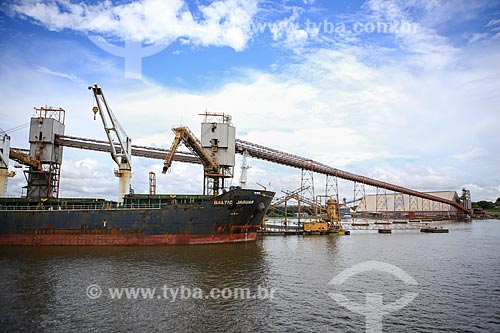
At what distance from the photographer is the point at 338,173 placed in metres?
71.3

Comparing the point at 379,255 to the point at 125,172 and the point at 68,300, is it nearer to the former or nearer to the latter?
the point at 68,300

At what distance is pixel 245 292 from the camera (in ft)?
58.5

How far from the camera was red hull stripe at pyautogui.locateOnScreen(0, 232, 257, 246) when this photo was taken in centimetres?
3469

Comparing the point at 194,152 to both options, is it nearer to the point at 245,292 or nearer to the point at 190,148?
the point at 190,148

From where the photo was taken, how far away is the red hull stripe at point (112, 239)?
34.7 meters

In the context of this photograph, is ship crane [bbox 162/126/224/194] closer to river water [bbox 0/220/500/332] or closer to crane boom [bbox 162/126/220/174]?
crane boom [bbox 162/126/220/174]

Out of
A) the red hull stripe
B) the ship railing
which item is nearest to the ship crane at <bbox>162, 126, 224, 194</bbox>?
the ship railing

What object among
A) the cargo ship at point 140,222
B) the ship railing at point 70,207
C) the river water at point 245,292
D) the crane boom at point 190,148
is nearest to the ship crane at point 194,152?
the crane boom at point 190,148

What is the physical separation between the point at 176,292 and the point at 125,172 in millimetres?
26391

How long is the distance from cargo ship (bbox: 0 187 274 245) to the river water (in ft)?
16.3

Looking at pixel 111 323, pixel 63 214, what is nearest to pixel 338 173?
pixel 63 214

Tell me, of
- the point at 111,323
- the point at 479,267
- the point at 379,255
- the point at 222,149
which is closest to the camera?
the point at 111,323

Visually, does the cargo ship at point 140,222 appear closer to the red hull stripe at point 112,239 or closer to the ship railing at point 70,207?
the red hull stripe at point 112,239

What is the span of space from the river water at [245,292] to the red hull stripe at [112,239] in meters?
4.70
